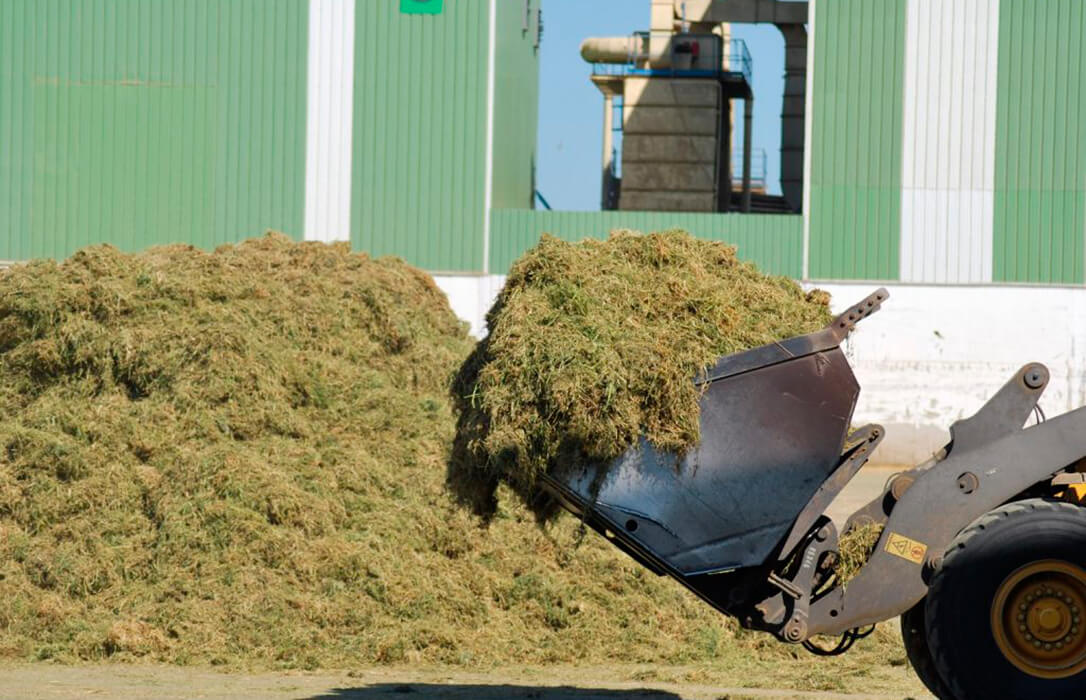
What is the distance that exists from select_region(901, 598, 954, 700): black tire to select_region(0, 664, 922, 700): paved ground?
1.84 metres

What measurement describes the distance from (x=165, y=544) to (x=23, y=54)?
16.6 metres

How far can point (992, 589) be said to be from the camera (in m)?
6.76

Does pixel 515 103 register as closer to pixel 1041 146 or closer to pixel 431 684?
pixel 1041 146

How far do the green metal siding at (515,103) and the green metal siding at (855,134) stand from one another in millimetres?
5639

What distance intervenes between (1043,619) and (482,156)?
64.3 feet

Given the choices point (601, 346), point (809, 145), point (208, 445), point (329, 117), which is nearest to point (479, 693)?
point (601, 346)

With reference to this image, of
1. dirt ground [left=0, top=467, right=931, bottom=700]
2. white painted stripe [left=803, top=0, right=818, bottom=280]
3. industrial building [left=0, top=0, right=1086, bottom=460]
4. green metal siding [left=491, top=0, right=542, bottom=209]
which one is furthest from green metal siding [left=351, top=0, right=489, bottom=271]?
dirt ground [left=0, top=467, right=931, bottom=700]

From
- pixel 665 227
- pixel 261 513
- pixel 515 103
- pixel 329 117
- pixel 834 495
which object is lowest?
pixel 261 513

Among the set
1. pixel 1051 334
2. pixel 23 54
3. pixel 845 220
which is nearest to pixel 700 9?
pixel 845 220

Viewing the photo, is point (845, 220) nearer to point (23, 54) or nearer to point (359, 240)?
point (359, 240)

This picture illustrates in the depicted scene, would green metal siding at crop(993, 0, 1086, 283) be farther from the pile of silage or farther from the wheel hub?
the wheel hub

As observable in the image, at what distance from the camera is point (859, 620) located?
713 cm

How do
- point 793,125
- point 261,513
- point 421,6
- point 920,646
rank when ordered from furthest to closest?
1. point 793,125
2. point 421,6
3. point 261,513
4. point 920,646

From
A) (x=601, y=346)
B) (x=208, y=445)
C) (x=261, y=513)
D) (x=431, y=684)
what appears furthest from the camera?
(x=208, y=445)
